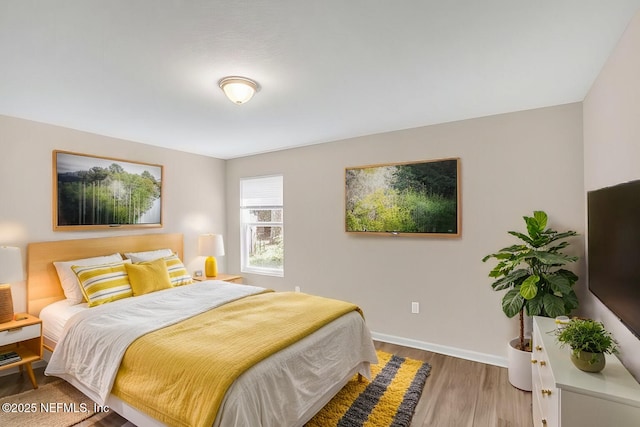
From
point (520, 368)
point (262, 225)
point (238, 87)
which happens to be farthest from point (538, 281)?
point (262, 225)

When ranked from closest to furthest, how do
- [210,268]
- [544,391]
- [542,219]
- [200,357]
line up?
[544,391], [200,357], [542,219], [210,268]

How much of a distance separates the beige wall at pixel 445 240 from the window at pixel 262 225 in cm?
25

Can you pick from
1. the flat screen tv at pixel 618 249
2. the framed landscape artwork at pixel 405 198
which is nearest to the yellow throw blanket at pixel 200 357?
the framed landscape artwork at pixel 405 198

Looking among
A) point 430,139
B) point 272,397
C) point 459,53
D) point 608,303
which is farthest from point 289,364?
point 430,139

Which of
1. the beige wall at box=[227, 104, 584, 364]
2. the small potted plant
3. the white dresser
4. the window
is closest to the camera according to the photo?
the white dresser

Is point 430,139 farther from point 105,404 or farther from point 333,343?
point 105,404

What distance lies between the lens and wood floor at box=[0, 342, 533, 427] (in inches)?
88.7

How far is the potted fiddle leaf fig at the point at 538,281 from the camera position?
2.35 m

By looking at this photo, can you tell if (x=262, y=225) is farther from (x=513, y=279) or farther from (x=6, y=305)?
(x=513, y=279)

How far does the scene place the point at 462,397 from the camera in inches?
100

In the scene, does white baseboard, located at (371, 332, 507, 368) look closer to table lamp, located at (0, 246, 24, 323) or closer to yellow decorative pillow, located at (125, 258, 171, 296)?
yellow decorative pillow, located at (125, 258, 171, 296)

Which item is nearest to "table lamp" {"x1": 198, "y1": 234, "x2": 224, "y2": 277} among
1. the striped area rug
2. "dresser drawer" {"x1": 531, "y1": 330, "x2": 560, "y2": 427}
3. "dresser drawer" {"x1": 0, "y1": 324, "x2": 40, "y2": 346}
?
"dresser drawer" {"x1": 0, "y1": 324, "x2": 40, "y2": 346}

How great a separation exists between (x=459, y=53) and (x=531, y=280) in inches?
67.4

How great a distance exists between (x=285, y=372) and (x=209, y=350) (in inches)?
18.6
